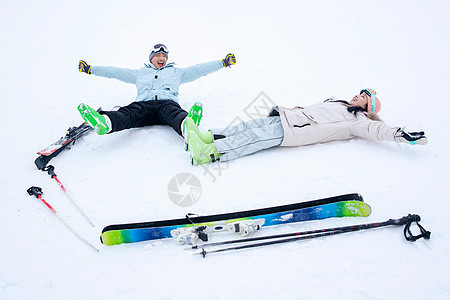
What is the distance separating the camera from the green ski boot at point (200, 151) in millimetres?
2807

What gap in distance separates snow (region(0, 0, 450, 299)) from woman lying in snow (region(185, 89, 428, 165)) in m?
0.11

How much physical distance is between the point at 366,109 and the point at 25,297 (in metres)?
3.37

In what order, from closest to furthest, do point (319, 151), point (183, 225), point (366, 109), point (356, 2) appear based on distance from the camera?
point (183, 225), point (319, 151), point (366, 109), point (356, 2)

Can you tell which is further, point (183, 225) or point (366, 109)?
point (366, 109)

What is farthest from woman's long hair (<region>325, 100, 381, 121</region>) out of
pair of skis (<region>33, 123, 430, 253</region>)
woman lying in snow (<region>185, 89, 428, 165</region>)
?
pair of skis (<region>33, 123, 430, 253</region>)

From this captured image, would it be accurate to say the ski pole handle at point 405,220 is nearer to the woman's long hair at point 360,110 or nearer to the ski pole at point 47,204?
the woman's long hair at point 360,110

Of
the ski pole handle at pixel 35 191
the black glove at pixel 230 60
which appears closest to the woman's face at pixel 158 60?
the black glove at pixel 230 60

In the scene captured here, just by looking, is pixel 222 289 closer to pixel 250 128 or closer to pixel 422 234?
pixel 422 234

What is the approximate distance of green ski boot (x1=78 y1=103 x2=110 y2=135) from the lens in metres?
2.82

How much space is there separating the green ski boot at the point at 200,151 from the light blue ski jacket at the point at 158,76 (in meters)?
1.13

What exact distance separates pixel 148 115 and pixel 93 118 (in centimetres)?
79

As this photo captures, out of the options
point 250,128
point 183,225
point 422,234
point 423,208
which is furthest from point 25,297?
point 423,208

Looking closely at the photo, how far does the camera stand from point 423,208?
2273 mm

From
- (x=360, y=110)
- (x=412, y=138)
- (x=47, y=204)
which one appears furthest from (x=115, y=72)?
(x=412, y=138)
